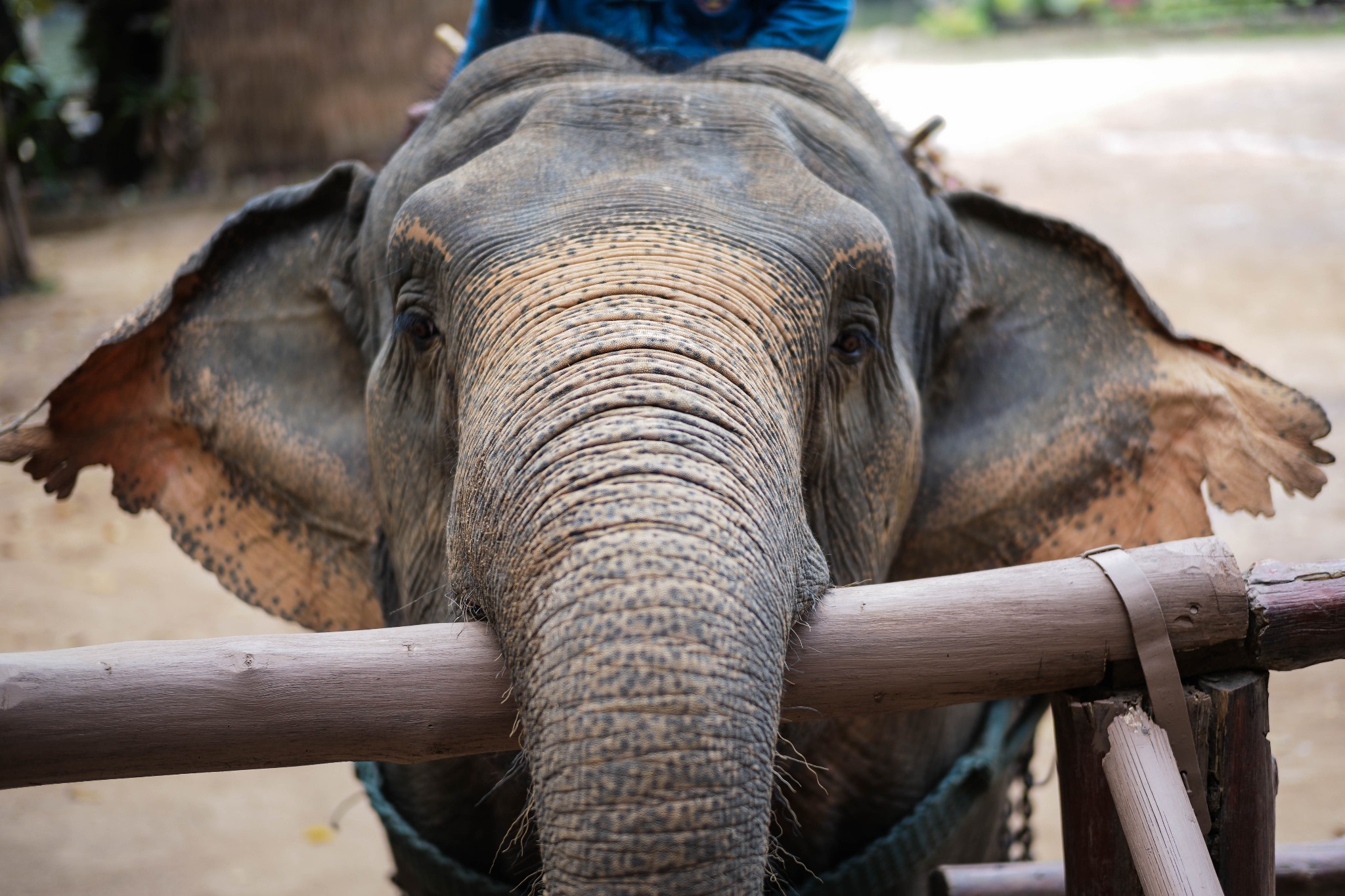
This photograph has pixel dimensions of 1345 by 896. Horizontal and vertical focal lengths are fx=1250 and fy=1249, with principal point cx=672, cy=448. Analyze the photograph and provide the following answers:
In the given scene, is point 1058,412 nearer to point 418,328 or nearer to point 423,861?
point 418,328

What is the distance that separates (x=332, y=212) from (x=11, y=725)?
1313 mm

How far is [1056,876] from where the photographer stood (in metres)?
2.05

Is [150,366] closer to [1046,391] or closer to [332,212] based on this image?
[332,212]

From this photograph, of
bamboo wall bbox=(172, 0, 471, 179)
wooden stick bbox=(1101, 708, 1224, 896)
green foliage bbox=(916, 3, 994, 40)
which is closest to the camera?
wooden stick bbox=(1101, 708, 1224, 896)

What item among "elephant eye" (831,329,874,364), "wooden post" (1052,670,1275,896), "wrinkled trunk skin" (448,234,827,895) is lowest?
"wooden post" (1052,670,1275,896)

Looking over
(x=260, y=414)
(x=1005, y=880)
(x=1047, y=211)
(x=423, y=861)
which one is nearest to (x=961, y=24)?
(x=1047, y=211)

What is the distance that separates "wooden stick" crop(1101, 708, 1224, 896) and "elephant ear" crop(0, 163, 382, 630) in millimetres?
1309

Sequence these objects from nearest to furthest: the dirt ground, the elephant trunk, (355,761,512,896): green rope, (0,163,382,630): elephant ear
→ 1. the elephant trunk
2. (355,761,512,896): green rope
3. (0,163,382,630): elephant ear
4. the dirt ground

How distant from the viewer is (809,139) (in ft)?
6.22

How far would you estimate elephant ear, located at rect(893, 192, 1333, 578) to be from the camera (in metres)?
2.09

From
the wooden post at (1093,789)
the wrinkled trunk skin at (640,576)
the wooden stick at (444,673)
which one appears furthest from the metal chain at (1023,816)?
the wrinkled trunk skin at (640,576)

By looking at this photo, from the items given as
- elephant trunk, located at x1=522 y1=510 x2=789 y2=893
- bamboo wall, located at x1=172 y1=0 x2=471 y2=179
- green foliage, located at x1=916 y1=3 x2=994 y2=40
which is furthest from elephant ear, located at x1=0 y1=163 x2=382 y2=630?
green foliage, located at x1=916 y1=3 x2=994 y2=40

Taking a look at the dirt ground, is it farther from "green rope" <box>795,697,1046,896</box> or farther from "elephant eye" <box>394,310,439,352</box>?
"green rope" <box>795,697,1046,896</box>

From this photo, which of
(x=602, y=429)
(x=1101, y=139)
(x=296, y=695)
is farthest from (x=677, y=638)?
(x=1101, y=139)
